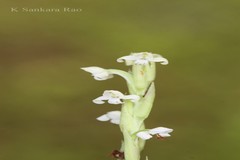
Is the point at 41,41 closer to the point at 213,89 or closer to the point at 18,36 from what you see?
the point at 18,36

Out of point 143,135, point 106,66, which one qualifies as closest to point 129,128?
point 143,135

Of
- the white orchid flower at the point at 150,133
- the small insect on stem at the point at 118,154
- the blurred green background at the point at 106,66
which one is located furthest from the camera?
the blurred green background at the point at 106,66

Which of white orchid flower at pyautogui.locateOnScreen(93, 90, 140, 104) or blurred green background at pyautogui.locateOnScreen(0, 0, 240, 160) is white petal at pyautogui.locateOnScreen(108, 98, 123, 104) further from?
blurred green background at pyautogui.locateOnScreen(0, 0, 240, 160)

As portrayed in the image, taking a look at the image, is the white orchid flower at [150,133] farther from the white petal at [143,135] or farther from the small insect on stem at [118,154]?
the small insect on stem at [118,154]

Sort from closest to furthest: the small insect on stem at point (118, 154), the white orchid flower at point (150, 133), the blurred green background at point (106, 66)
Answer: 1. the white orchid flower at point (150, 133)
2. the small insect on stem at point (118, 154)
3. the blurred green background at point (106, 66)

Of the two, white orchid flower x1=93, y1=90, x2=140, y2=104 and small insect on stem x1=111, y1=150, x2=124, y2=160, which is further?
small insect on stem x1=111, y1=150, x2=124, y2=160

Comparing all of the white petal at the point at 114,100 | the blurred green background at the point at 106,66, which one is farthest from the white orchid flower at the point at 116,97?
the blurred green background at the point at 106,66

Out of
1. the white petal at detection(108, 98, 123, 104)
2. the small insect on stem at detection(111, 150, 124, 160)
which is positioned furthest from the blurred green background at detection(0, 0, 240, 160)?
the white petal at detection(108, 98, 123, 104)

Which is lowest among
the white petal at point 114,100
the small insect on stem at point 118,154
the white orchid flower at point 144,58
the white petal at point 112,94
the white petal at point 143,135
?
the small insect on stem at point 118,154

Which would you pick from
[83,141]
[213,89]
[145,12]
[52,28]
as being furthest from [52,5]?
[213,89]
